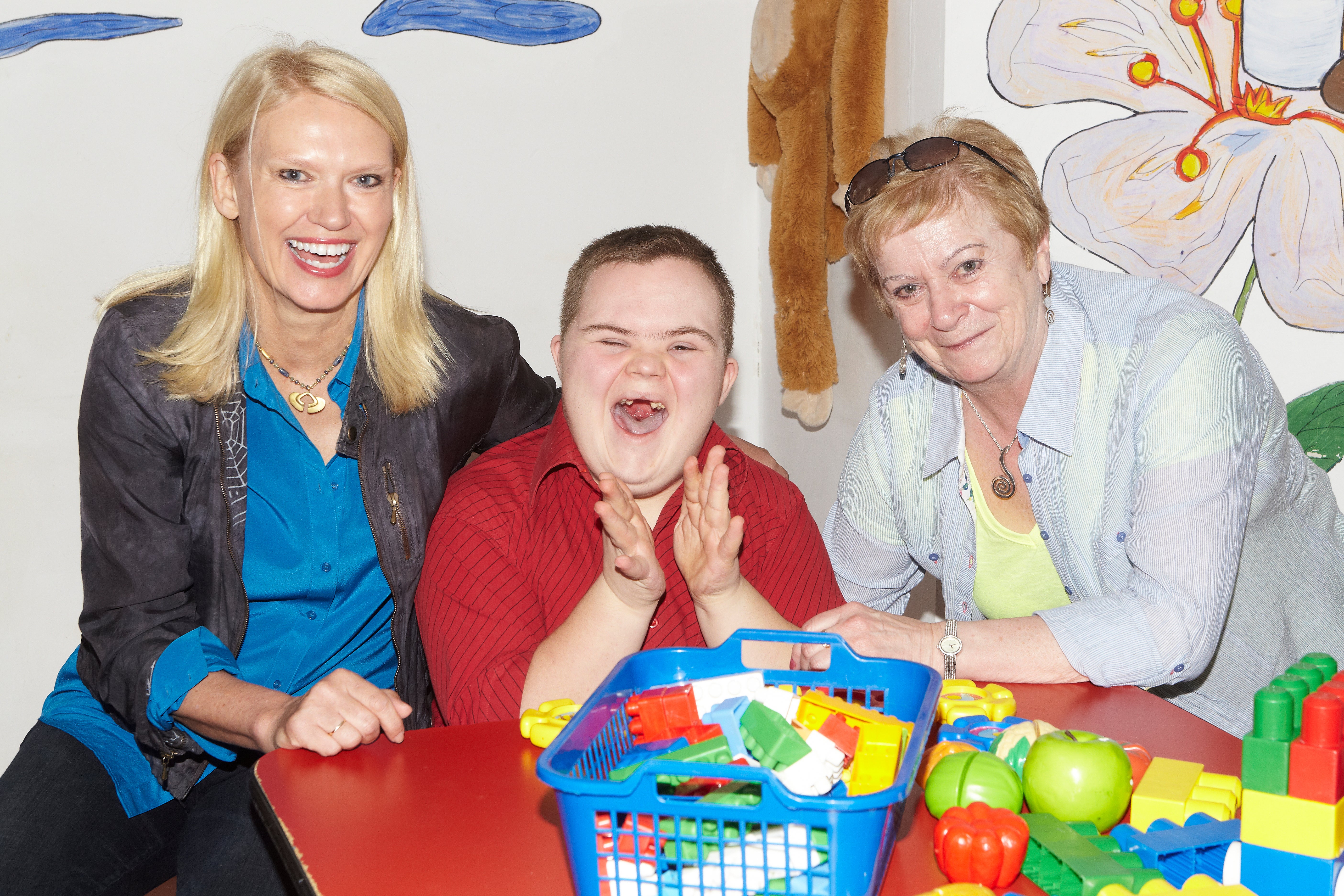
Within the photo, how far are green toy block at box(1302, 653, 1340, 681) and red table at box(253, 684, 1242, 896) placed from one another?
0.55 ft

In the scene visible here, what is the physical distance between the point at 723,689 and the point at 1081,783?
334 mm

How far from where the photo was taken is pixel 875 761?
0.94 metres

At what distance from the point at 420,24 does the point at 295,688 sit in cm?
176

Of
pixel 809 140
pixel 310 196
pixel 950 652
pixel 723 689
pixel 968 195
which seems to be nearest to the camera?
pixel 723 689

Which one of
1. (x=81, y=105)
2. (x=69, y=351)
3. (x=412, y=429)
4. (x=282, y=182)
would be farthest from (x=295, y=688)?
(x=81, y=105)

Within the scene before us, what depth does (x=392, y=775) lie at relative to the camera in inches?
46.8

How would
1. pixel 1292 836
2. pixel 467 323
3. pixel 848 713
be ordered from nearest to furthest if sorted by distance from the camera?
pixel 1292 836
pixel 848 713
pixel 467 323

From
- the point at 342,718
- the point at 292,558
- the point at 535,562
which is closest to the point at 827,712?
the point at 342,718

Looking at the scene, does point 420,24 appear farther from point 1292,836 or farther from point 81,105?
point 1292,836

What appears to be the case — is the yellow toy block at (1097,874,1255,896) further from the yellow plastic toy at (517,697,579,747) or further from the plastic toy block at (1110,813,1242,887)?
the yellow plastic toy at (517,697,579,747)

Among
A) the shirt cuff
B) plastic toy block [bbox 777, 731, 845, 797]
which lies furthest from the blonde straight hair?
plastic toy block [bbox 777, 731, 845, 797]

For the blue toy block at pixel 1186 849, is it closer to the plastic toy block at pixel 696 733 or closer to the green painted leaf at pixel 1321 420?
the plastic toy block at pixel 696 733

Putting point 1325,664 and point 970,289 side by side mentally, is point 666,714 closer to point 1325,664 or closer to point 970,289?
point 1325,664

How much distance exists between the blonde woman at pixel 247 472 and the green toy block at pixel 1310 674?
1.25 m
